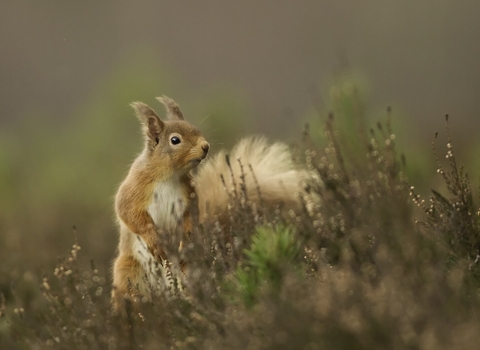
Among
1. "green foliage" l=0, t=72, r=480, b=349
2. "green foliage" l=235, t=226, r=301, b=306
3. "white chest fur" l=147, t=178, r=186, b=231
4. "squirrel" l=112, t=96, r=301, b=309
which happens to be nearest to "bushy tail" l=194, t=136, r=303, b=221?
"squirrel" l=112, t=96, r=301, b=309

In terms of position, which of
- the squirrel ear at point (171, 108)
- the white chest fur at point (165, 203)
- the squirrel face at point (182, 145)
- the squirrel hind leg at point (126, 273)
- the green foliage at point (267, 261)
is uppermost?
the squirrel ear at point (171, 108)

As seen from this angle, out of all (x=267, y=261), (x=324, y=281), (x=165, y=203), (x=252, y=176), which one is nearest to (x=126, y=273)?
(x=165, y=203)

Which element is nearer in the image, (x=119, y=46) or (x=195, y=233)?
(x=195, y=233)

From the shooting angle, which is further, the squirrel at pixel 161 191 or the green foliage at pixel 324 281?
the squirrel at pixel 161 191

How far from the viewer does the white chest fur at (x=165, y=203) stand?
394 cm

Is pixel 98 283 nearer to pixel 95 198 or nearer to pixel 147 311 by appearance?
pixel 147 311

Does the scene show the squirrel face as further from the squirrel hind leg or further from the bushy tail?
the squirrel hind leg

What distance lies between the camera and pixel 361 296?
Answer: 82.9 inches

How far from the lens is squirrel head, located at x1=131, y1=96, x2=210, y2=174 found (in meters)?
3.89

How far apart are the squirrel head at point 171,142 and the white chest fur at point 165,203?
0.09 m

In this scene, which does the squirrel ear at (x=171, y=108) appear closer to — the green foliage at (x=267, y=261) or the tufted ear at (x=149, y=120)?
the tufted ear at (x=149, y=120)

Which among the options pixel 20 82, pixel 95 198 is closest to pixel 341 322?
pixel 95 198

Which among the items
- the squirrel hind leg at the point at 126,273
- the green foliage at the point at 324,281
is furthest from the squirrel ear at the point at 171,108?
the green foliage at the point at 324,281

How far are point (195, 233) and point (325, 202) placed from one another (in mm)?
540
